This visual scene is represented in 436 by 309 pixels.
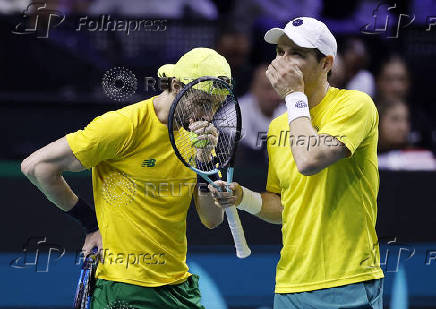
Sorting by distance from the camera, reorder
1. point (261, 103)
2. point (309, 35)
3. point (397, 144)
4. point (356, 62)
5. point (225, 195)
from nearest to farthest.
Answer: point (309, 35)
point (225, 195)
point (397, 144)
point (261, 103)
point (356, 62)

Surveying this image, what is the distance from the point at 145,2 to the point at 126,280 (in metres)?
4.22

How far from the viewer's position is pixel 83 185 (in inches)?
244

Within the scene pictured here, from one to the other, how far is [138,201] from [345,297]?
3.85 feet

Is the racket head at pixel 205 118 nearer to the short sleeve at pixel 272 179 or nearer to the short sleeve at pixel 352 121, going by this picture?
the short sleeve at pixel 272 179

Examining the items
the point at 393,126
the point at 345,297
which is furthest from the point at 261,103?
the point at 345,297

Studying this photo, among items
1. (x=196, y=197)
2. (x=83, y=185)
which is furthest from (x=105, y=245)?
(x=83, y=185)

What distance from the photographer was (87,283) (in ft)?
14.0

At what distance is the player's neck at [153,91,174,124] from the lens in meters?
4.27

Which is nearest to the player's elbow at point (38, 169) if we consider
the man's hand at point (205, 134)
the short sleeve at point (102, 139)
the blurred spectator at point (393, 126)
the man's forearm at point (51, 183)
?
the man's forearm at point (51, 183)

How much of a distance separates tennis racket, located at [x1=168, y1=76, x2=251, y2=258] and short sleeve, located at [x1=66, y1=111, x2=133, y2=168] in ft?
0.84

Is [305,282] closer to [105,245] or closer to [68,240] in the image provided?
[105,245]

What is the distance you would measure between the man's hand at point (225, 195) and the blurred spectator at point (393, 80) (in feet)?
11.6

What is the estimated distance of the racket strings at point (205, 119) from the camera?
13.4 feet

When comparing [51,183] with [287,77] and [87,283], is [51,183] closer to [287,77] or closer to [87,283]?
[87,283]
